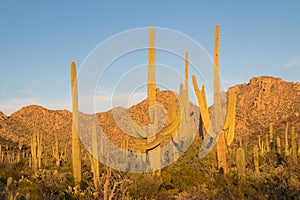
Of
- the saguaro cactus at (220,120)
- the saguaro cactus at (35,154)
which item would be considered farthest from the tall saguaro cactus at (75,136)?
the saguaro cactus at (35,154)

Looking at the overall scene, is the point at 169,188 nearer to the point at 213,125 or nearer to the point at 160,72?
the point at 213,125

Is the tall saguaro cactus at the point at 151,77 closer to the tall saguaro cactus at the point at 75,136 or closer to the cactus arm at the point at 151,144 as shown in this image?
Result: the cactus arm at the point at 151,144

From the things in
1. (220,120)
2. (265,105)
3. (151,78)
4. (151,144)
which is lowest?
(151,144)

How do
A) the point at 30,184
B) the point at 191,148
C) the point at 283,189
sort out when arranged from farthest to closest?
the point at 191,148, the point at 30,184, the point at 283,189

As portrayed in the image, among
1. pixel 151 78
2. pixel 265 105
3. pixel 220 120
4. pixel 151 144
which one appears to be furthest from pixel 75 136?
pixel 265 105

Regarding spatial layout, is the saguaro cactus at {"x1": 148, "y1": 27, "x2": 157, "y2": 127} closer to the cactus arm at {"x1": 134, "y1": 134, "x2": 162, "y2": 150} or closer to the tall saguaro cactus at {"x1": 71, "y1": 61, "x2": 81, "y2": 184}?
the cactus arm at {"x1": 134, "y1": 134, "x2": 162, "y2": 150}

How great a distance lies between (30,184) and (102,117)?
32.5 metres

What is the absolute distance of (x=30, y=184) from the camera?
972 centimetres

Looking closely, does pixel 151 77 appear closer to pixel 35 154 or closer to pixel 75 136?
pixel 75 136

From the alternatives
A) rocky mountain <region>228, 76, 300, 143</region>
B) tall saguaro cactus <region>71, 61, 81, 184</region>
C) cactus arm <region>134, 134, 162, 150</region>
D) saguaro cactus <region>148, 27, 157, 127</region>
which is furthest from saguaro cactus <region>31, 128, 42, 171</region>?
rocky mountain <region>228, 76, 300, 143</region>

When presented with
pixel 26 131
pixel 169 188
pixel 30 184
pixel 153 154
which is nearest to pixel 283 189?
pixel 169 188

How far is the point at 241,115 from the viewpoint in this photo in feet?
144

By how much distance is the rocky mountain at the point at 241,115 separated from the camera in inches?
1471

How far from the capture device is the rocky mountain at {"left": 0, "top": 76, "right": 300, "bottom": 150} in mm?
37375
